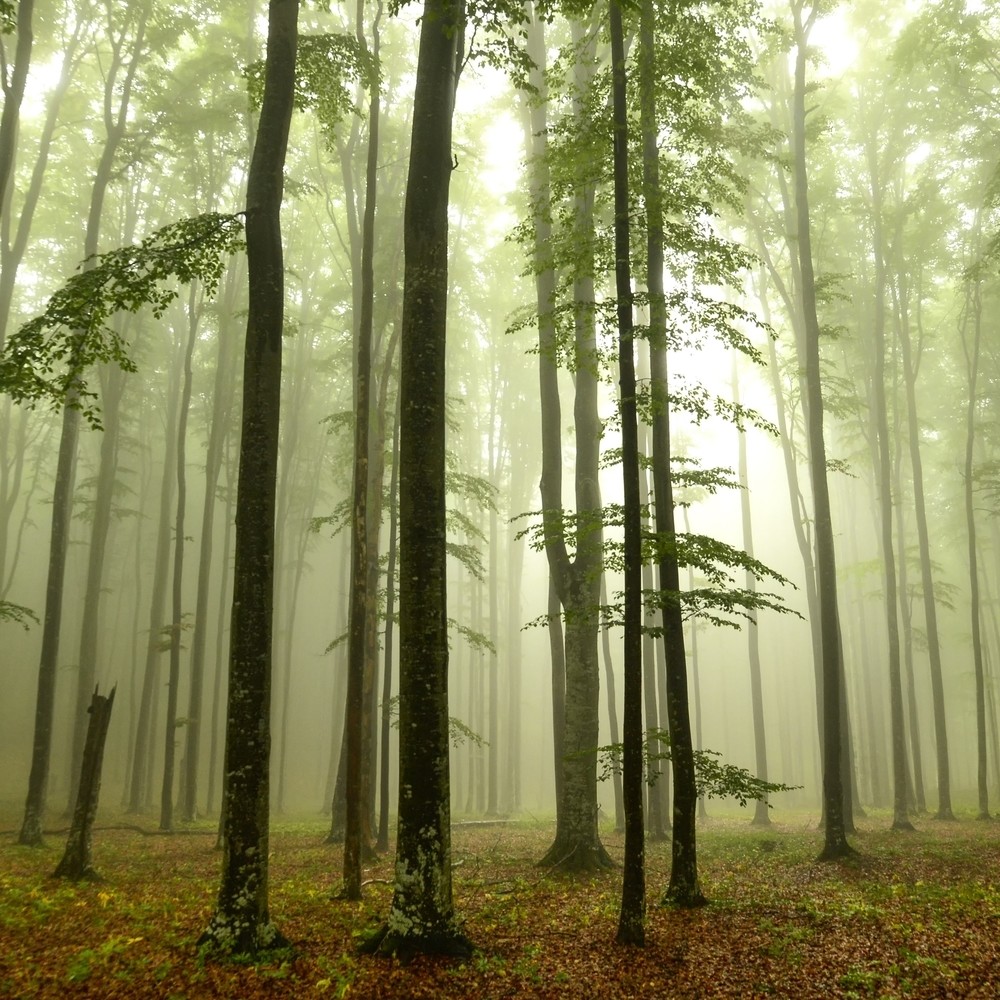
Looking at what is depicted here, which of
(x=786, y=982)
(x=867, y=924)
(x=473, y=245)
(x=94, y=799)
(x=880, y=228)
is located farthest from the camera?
(x=473, y=245)

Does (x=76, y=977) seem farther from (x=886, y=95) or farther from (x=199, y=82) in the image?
(x=886, y=95)

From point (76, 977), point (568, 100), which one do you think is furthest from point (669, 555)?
point (568, 100)

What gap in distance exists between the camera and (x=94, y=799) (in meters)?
9.63

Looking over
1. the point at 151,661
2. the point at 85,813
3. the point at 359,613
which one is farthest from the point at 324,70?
the point at 151,661

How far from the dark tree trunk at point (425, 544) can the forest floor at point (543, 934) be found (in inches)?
20.8

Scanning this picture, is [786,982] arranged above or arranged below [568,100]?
below

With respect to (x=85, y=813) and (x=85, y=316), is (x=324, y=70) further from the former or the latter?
(x=85, y=813)

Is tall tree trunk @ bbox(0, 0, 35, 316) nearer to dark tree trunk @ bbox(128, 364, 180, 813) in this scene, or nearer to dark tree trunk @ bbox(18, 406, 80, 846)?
dark tree trunk @ bbox(18, 406, 80, 846)

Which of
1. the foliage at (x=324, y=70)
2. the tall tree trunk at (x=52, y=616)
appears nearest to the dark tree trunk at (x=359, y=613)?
the foliage at (x=324, y=70)

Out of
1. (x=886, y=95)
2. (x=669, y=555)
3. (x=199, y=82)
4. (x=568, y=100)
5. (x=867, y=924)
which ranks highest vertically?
(x=886, y=95)

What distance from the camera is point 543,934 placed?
23.7 ft

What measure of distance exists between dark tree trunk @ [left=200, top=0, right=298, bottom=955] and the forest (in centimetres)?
4

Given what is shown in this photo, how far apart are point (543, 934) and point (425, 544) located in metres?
4.30

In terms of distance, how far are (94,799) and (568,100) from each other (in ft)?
53.7
